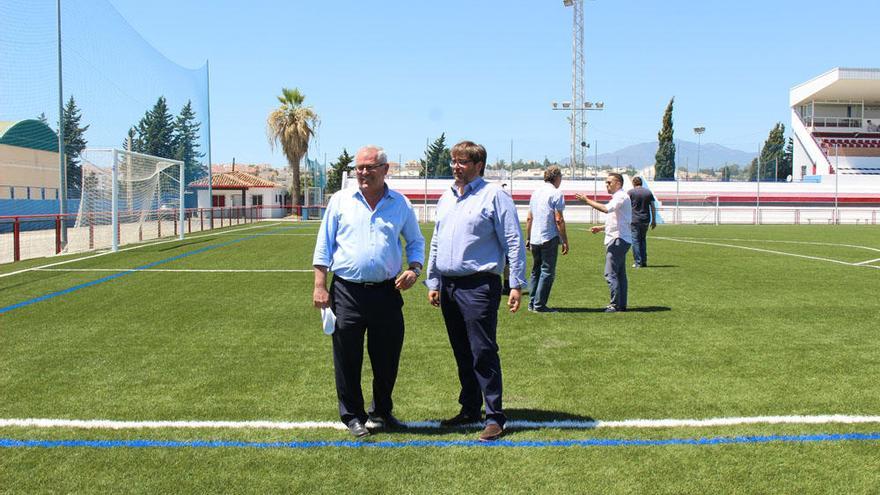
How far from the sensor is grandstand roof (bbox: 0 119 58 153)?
23438mm

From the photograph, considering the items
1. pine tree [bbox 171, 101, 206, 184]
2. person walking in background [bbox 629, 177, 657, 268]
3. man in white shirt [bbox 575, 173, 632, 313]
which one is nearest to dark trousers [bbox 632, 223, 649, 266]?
person walking in background [bbox 629, 177, 657, 268]

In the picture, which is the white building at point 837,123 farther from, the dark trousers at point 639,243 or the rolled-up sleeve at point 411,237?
the rolled-up sleeve at point 411,237

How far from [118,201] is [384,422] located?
18.5 meters

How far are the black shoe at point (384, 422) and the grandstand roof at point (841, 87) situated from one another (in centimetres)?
7084

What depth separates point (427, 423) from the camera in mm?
4910

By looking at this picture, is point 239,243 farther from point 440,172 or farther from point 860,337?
point 440,172

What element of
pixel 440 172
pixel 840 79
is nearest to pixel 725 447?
pixel 840 79

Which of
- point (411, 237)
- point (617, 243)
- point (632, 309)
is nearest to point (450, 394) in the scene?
point (411, 237)

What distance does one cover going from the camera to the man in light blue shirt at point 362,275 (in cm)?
459

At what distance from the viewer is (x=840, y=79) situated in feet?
214

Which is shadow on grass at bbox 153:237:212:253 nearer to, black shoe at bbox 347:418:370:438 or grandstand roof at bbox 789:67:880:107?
black shoe at bbox 347:418:370:438

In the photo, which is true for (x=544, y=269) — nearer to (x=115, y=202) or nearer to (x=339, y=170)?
(x=115, y=202)

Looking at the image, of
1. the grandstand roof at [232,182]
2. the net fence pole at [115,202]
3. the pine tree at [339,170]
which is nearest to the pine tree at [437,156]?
the pine tree at [339,170]

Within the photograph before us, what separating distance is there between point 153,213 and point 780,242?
20.4 m
